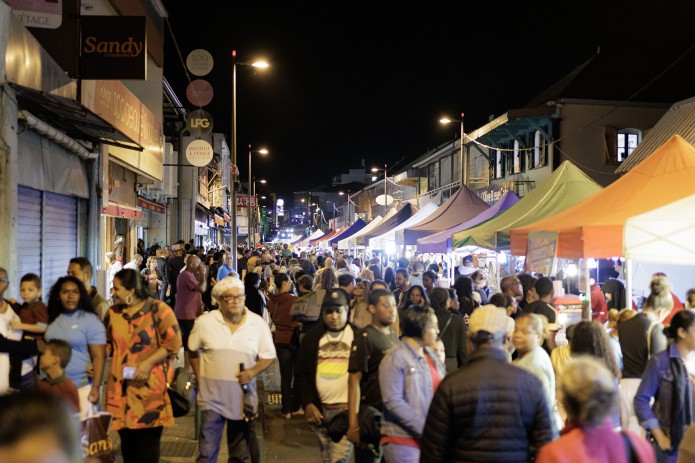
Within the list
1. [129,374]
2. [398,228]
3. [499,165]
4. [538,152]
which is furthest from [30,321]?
[499,165]

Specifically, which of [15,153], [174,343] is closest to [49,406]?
[174,343]

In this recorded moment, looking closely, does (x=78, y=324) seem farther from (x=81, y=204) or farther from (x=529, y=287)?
(x=81, y=204)

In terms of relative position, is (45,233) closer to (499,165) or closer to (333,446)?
(333,446)

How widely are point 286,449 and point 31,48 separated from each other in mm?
7423

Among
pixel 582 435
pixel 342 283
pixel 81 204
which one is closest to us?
pixel 582 435

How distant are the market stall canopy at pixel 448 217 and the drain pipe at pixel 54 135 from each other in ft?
27.6

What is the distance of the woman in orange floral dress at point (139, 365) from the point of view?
5082 mm

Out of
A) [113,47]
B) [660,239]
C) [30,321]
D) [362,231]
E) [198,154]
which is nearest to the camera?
[30,321]

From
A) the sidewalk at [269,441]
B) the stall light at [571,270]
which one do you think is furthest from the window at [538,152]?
the sidewalk at [269,441]

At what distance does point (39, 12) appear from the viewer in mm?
9953

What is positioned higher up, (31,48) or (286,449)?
(31,48)

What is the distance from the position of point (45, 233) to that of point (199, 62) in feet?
22.1

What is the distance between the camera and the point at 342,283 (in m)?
9.84

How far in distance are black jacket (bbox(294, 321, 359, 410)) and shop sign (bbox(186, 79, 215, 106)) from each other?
1384 cm
